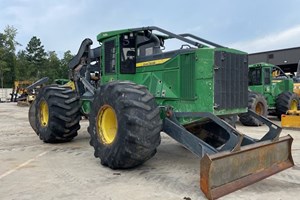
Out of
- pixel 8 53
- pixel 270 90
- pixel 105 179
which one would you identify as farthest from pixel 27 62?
pixel 105 179

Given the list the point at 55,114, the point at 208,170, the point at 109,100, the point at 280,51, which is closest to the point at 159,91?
the point at 109,100

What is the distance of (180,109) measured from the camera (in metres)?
6.25

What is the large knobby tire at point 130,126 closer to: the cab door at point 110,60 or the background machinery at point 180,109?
the background machinery at point 180,109

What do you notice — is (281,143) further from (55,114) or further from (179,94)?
(55,114)

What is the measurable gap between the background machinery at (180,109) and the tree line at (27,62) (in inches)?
2302

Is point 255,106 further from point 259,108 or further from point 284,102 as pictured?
point 284,102

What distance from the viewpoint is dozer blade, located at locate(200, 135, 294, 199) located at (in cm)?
455

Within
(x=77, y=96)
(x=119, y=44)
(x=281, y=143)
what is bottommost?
(x=281, y=143)

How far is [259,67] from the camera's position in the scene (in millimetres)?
14938

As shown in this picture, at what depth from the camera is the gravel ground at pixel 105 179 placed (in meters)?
4.74

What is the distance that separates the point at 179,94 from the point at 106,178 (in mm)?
1959

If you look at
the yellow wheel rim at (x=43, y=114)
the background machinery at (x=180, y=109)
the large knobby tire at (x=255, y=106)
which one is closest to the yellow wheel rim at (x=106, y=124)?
the background machinery at (x=180, y=109)

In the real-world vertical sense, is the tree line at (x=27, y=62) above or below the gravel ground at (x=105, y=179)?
above

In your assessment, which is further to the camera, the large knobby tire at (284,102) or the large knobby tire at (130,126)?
the large knobby tire at (284,102)
